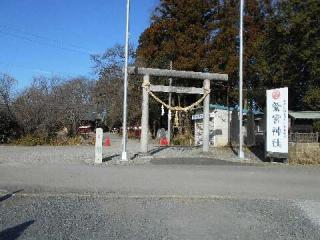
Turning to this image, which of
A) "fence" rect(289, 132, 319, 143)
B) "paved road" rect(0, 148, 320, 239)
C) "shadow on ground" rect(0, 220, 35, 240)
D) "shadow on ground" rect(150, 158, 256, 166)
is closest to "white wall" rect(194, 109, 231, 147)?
"fence" rect(289, 132, 319, 143)

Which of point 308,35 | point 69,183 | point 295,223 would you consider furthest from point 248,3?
point 295,223

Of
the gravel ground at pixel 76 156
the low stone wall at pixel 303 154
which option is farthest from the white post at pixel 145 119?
the low stone wall at pixel 303 154

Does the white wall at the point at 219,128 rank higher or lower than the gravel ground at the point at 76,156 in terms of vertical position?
higher

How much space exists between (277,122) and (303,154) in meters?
1.76

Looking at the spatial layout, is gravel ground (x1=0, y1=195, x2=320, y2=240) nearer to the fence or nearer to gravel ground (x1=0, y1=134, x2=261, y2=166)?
gravel ground (x1=0, y1=134, x2=261, y2=166)

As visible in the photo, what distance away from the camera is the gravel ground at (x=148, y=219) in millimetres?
6805

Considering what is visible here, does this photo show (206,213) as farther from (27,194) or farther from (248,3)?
(248,3)

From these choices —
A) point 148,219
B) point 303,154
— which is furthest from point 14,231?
point 303,154

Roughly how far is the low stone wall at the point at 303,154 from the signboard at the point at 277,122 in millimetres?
798

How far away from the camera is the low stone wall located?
64.6ft

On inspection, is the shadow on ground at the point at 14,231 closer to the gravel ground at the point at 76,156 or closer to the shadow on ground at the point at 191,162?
the gravel ground at the point at 76,156

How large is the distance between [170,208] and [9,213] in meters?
2.77

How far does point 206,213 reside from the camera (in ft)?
27.6

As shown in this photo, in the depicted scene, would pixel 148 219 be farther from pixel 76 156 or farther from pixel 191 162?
pixel 76 156
